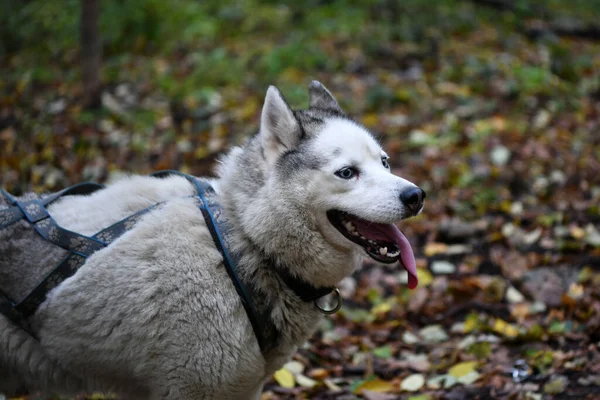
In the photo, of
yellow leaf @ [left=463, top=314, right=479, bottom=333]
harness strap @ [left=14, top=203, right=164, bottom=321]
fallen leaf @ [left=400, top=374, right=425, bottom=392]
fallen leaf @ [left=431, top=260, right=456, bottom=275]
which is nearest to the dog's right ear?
harness strap @ [left=14, top=203, right=164, bottom=321]

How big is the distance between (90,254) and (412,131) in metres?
5.63

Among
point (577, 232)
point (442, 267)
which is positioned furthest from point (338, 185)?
point (577, 232)

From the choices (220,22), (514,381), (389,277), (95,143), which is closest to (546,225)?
(389,277)

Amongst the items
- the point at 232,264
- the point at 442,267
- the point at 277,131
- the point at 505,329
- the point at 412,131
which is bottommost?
the point at 442,267

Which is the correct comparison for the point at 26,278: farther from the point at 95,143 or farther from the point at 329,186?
the point at 95,143

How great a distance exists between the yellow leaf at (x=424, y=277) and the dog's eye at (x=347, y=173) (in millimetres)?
2645

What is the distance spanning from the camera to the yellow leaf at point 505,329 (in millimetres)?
4555

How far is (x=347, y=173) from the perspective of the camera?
3.07m

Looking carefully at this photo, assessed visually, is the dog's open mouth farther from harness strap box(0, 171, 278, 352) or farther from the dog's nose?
harness strap box(0, 171, 278, 352)

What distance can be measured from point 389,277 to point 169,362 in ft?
10.5

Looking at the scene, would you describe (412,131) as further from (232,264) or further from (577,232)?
(232,264)

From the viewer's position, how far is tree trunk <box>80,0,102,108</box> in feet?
24.6

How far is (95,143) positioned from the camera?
716cm

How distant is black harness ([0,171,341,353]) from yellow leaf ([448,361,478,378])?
1599mm
